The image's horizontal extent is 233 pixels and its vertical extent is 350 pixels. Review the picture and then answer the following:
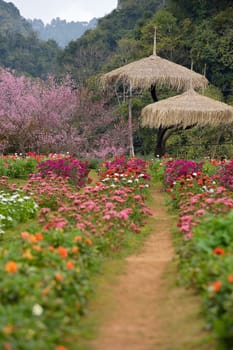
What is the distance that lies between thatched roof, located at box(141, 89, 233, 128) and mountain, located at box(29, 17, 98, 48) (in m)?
83.0

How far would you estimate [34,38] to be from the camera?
146 ft

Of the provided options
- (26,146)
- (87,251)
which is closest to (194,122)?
(26,146)

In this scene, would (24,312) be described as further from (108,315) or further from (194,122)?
(194,122)

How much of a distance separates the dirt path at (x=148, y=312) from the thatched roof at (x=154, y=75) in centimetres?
1064

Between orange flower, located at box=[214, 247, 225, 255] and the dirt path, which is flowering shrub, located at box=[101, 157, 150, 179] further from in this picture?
orange flower, located at box=[214, 247, 225, 255]

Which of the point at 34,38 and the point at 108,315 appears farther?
the point at 34,38

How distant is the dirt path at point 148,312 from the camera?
366 centimetres

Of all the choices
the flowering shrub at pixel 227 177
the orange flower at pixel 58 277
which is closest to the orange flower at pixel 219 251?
the orange flower at pixel 58 277

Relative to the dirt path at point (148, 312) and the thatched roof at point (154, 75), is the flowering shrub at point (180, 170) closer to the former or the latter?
the dirt path at point (148, 312)

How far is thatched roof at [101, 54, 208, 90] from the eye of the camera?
52.7 feet

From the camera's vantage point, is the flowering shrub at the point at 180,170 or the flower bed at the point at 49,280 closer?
the flower bed at the point at 49,280

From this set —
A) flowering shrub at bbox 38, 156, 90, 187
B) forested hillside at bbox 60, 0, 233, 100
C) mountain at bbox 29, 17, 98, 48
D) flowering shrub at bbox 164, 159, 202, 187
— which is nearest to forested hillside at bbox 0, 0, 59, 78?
forested hillside at bbox 60, 0, 233, 100

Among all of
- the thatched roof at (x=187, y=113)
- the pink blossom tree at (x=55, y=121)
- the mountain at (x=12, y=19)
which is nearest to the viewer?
the thatched roof at (x=187, y=113)

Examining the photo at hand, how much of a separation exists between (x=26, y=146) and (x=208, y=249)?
14.4 metres
